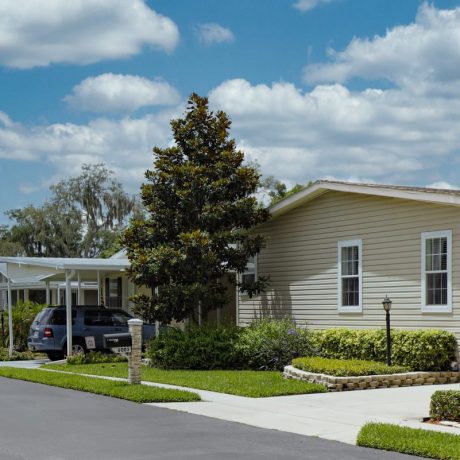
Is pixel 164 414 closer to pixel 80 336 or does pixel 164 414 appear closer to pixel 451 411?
pixel 451 411

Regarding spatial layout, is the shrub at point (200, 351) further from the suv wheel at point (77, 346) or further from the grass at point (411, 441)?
the grass at point (411, 441)

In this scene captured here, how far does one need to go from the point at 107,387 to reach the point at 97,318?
9723 mm

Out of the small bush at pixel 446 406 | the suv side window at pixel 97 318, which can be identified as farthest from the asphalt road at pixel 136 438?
the suv side window at pixel 97 318

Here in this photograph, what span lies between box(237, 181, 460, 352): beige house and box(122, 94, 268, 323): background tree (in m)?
1.07

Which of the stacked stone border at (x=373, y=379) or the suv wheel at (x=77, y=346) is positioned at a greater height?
the stacked stone border at (x=373, y=379)

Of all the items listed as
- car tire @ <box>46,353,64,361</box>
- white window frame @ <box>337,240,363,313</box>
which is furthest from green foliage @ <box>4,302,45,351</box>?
white window frame @ <box>337,240,363,313</box>

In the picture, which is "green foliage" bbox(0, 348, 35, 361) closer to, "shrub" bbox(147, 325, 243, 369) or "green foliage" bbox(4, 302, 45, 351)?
"green foliage" bbox(4, 302, 45, 351)

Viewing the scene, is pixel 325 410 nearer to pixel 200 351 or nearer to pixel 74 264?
pixel 200 351

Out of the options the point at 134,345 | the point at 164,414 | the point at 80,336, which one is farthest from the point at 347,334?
the point at 80,336

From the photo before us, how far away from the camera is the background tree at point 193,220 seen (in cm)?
2153

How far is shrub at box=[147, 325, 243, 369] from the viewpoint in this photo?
20.3 meters

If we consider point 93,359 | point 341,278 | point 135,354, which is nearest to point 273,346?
point 341,278

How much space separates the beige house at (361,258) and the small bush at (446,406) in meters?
5.99

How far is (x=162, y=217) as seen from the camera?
22172 mm
